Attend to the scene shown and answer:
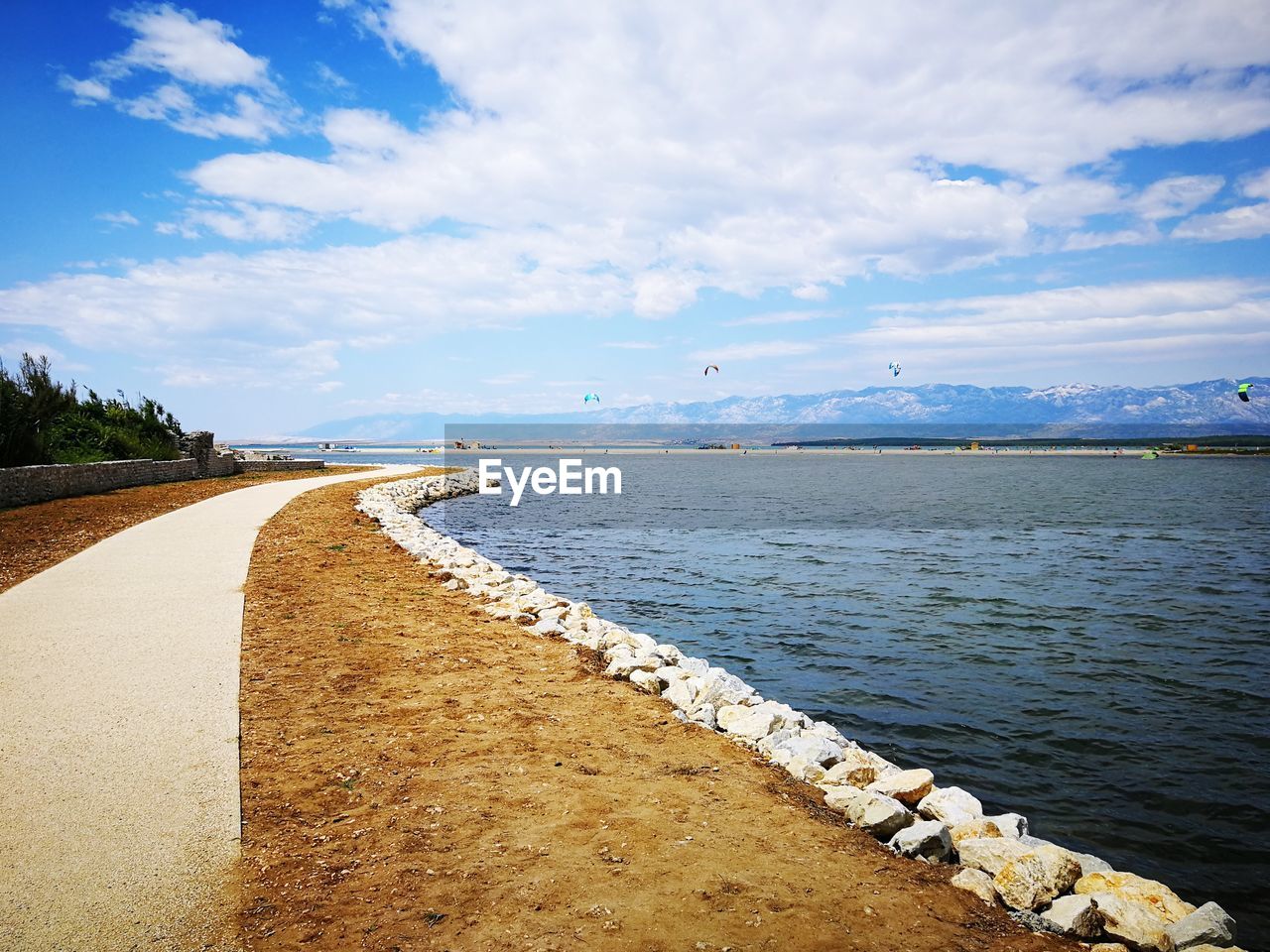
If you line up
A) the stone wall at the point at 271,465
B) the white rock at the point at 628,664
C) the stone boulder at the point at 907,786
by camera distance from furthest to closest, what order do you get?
the stone wall at the point at 271,465 < the white rock at the point at 628,664 < the stone boulder at the point at 907,786

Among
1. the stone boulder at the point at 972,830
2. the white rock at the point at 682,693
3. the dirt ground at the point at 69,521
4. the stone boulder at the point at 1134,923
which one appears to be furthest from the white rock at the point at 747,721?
the dirt ground at the point at 69,521

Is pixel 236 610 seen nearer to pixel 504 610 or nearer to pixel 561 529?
pixel 504 610

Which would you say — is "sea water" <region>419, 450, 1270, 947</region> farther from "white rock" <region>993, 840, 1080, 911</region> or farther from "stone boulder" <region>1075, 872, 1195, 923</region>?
"white rock" <region>993, 840, 1080, 911</region>

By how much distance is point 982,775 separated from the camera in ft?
23.9

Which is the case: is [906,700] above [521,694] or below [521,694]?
below

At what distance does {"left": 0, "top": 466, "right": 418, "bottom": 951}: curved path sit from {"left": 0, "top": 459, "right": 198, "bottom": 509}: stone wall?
34.6 ft

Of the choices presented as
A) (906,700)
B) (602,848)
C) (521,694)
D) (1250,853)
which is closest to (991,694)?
(906,700)

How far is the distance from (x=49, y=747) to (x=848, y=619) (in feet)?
38.3

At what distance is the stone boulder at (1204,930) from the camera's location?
4082 mm

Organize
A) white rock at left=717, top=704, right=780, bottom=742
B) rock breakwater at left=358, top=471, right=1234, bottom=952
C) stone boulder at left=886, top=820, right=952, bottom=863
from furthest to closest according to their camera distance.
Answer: white rock at left=717, top=704, right=780, bottom=742 < stone boulder at left=886, top=820, right=952, bottom=863 < rock breakwater at left=358, top=471, right=1234, bottom=952

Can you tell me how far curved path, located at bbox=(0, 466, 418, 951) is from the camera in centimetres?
384

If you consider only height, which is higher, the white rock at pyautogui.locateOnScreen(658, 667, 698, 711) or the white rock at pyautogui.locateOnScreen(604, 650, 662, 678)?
the white rock at pyautogui.locateOnScreen(604, 650, 662, 678)

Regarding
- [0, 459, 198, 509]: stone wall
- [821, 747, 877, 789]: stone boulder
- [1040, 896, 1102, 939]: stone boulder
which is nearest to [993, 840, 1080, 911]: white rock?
[1040, 896, 1102, 939]: stone boulder

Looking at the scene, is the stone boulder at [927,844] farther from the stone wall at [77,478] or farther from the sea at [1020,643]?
the stone wall at [77,478]
